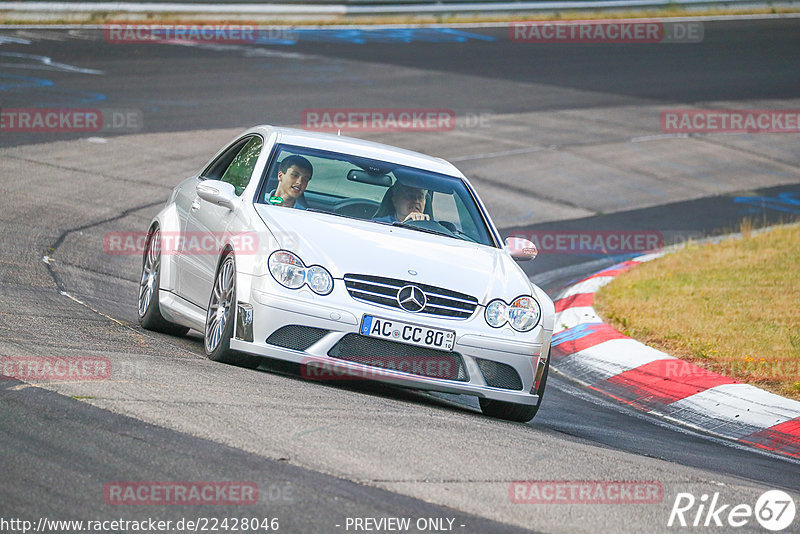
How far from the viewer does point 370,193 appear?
8.10 m

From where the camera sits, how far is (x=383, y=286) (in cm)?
689

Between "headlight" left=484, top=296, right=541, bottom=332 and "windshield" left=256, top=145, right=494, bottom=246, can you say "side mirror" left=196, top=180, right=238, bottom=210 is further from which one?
"headlight" left=484, top=296, right=541, bottom=332

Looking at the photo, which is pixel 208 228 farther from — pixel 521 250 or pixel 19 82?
pixel 19 82

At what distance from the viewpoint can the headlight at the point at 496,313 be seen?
7.05 m

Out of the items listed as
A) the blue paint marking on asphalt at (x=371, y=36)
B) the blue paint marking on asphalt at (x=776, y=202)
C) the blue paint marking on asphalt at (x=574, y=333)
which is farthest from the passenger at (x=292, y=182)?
the blue paint marking on asphalt at (x=371, y=36)

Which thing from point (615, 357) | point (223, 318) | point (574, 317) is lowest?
point (574, 317)

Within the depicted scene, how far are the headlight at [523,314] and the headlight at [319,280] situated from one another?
1.10m

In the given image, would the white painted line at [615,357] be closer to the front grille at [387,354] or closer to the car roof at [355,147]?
the car roof at [355,147]

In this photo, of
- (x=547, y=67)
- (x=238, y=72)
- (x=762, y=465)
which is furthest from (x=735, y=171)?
(x=762, y=465)

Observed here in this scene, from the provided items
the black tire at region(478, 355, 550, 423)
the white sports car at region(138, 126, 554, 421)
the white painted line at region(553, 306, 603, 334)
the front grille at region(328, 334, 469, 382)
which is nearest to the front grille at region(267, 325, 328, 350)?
the white sports car at region(138, 126, 554, 421)

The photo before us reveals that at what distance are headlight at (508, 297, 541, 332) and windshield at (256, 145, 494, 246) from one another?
0.90 m

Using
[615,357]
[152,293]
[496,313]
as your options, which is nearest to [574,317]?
[615,357]

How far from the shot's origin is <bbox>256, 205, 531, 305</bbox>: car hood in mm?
6953

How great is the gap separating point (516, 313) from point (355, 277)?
1003mm
